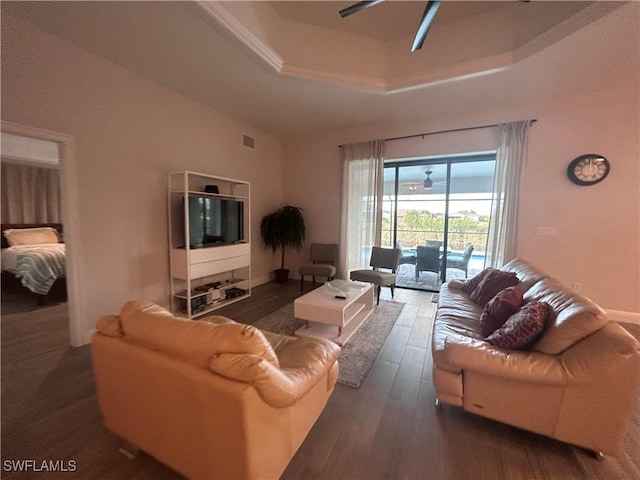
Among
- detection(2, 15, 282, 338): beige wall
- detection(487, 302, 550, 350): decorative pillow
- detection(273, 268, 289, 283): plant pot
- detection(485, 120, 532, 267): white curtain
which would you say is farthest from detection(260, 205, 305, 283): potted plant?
detection(487, 302, 550, 350): decorative pillow

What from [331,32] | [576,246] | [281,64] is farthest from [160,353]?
[576,246]

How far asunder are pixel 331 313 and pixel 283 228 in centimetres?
274

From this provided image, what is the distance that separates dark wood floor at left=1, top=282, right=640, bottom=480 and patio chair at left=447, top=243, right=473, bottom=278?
2.91 meters

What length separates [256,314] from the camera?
348 cm

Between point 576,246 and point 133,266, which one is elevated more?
point 576,246

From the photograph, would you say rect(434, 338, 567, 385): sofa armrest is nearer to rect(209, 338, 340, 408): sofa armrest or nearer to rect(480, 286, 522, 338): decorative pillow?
rect(480, 286, 522, 338): decorative pillow

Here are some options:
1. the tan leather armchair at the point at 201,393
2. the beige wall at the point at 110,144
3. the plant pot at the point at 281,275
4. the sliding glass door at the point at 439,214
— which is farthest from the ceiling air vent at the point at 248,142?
the tan leather armchair at the point at 201,393

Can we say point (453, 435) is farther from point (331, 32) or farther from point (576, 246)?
point (331, 32)

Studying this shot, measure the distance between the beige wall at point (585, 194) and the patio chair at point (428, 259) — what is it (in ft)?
4.07

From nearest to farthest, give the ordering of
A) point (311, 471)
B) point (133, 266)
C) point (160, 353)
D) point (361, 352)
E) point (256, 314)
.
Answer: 1. point (160, 353)
2. point (311, 471)
3. point (361, 352)
4. point (133, 266)
5. point (256, 314)

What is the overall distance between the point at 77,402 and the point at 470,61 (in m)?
4.81

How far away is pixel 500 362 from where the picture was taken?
57.6 inches

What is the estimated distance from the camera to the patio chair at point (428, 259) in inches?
185

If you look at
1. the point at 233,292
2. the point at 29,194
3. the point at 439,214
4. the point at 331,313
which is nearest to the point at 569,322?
the point at 331,313
